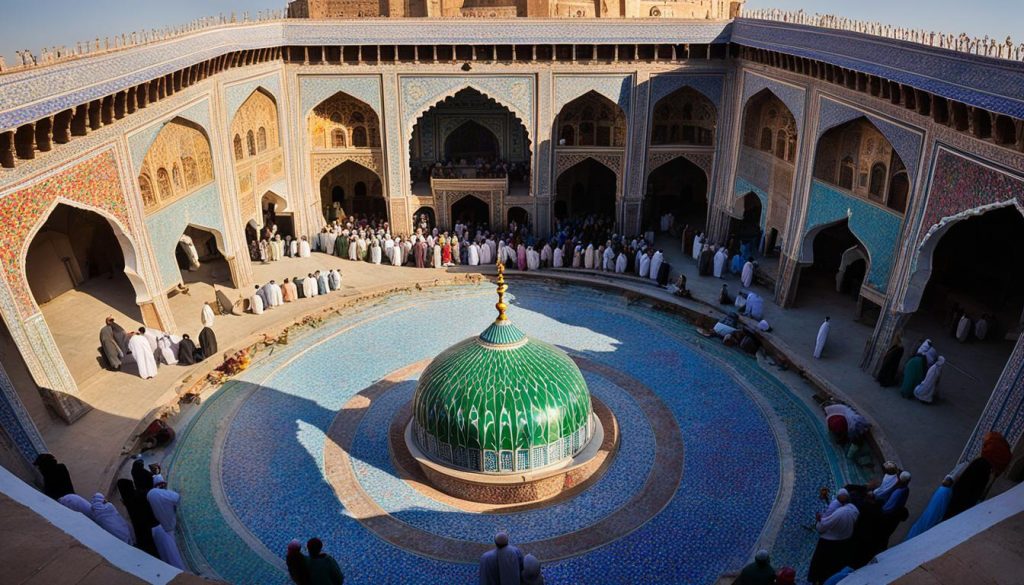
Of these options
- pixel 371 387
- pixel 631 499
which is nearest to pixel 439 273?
pixel 371 387

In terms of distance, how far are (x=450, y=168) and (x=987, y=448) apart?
12.5 metres

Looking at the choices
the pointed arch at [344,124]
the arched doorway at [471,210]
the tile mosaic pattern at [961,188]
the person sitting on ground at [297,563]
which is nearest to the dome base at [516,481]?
the person sitting on ground at [297,563]

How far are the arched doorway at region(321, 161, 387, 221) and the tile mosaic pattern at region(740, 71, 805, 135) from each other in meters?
8.83

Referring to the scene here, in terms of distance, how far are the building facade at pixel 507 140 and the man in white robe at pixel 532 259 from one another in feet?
6.51

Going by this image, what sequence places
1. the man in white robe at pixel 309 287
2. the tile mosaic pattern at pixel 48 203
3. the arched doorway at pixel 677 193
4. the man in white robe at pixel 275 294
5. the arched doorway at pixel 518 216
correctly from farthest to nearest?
the arched doorway at pixel 677 193 < the arched doorway at pixel 518 216 < the man in white robe at pixel 309 287 < the man in white robe at pixel 275 294 < the tile mosaic pattern at pixel 48 203

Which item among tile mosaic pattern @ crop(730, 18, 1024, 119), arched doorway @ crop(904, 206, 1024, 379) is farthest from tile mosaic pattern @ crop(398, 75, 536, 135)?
arched doorway @ crop(904, 206, 1024, 379)

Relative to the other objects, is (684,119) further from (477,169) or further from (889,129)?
A: (889,129)

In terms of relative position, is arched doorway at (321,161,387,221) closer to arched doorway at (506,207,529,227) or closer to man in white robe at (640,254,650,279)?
arched doorway at (506,207,529,227)

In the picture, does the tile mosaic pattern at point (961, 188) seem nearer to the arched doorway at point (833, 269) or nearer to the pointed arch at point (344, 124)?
the arched doorway at point (833, 269)

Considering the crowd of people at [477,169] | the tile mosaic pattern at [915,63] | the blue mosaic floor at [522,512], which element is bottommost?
the blue mosaic floor at [522,512]

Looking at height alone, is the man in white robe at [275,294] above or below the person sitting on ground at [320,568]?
below

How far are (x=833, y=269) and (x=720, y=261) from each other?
7.36ft

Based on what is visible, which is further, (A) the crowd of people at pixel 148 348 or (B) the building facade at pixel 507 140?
(A) the crowd of people at pixel 148 348

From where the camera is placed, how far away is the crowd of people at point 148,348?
970 centimetres
